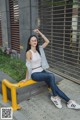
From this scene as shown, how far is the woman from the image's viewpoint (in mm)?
4445

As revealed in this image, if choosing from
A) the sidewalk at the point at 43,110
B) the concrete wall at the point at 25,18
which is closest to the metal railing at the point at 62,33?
the concrete wall at the point at 25,18

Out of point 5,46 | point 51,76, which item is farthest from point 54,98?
point 5,46

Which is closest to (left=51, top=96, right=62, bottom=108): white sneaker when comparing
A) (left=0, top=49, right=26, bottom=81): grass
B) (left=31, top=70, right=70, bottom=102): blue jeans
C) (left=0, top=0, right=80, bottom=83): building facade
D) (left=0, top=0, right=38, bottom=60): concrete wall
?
(left=31, top=70, right=70, bottom=102): blue jeans

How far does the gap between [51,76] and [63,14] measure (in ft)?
8.16

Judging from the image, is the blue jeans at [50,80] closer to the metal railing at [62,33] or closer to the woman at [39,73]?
the woman at [39,73]

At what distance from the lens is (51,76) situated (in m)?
4.50

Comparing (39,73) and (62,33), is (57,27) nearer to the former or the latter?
(62,33)

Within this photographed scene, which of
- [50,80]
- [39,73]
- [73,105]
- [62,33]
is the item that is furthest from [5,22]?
[73,105]

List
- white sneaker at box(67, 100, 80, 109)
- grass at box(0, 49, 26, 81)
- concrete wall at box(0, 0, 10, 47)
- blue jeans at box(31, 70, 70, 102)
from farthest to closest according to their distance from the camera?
concrete wall at box(0, 0, 10, 47) < grass at box(0, 49, 26, 81) < blue jeans at box(31, 70, 70, 102) < white sneaker at box(67, 100, 80, 109)

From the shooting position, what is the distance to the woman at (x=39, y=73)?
445 cm

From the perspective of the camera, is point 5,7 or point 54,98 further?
point 5,7

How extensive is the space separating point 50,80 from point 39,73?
1.06 feet

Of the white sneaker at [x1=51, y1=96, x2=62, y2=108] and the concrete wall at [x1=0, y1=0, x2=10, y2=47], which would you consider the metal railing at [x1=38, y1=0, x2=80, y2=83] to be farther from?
the concrete wall at [x1=0, y1=0, x2=10, y2=47]

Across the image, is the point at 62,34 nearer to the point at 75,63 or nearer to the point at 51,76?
the point at 75,63
